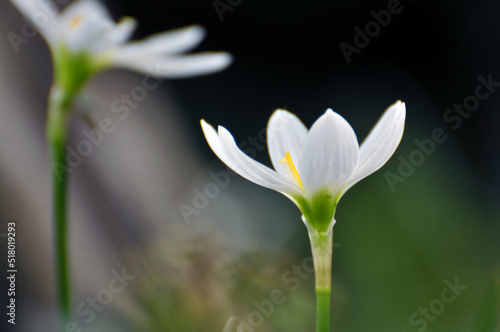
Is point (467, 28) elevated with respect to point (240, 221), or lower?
elevated

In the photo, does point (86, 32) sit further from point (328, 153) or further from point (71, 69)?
point (328, 153)

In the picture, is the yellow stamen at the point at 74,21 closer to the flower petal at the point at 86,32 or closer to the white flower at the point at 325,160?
the flower petal at the point at 86,32

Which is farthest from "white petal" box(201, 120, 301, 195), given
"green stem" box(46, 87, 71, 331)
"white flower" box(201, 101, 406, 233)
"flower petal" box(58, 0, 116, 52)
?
"flower petal" box(58, 0, 116, 52)

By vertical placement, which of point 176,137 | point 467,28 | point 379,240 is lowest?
point 379,240

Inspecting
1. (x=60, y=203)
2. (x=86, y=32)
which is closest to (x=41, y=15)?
(x=86, y=32)

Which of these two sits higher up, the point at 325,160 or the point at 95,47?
the point at 95,47

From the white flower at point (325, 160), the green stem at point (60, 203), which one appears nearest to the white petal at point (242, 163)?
the white flower at point (325, 160)

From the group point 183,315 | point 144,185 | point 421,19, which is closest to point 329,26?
point 421,19

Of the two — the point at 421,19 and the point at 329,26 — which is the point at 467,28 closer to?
the point at 421,19
